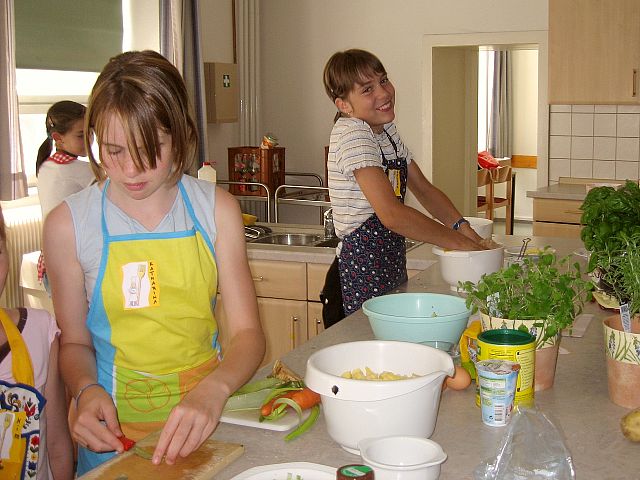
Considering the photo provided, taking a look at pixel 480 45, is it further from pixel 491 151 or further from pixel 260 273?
pixel 491 151

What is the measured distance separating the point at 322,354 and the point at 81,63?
4312 mm

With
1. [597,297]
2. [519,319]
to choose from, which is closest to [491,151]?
[597,297]

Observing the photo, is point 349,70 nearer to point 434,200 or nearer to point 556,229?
point 434,200

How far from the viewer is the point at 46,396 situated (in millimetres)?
1566

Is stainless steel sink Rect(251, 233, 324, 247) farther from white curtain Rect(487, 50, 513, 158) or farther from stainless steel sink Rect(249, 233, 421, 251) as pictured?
white curtain Rect(487, 50, 513, 158)

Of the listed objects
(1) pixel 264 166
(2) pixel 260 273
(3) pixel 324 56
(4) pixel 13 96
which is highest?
(3) pixel 324 56

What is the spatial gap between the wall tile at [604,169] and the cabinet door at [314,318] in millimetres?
2848

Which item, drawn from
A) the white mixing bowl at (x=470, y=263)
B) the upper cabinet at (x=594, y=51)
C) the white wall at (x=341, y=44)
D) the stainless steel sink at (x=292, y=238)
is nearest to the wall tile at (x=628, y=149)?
the upper cabinet at (x=594, y=51)

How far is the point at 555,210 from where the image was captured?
5.18m

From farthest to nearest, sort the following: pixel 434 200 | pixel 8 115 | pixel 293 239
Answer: pixel 8 115
pixel 293 239
pixel 434 200

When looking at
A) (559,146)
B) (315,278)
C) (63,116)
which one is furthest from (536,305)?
(559,146)

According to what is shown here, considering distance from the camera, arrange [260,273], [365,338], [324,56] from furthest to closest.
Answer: [324,56] < [260,273] < [365,338]

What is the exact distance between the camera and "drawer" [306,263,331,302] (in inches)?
138

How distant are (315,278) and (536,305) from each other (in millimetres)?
1988
